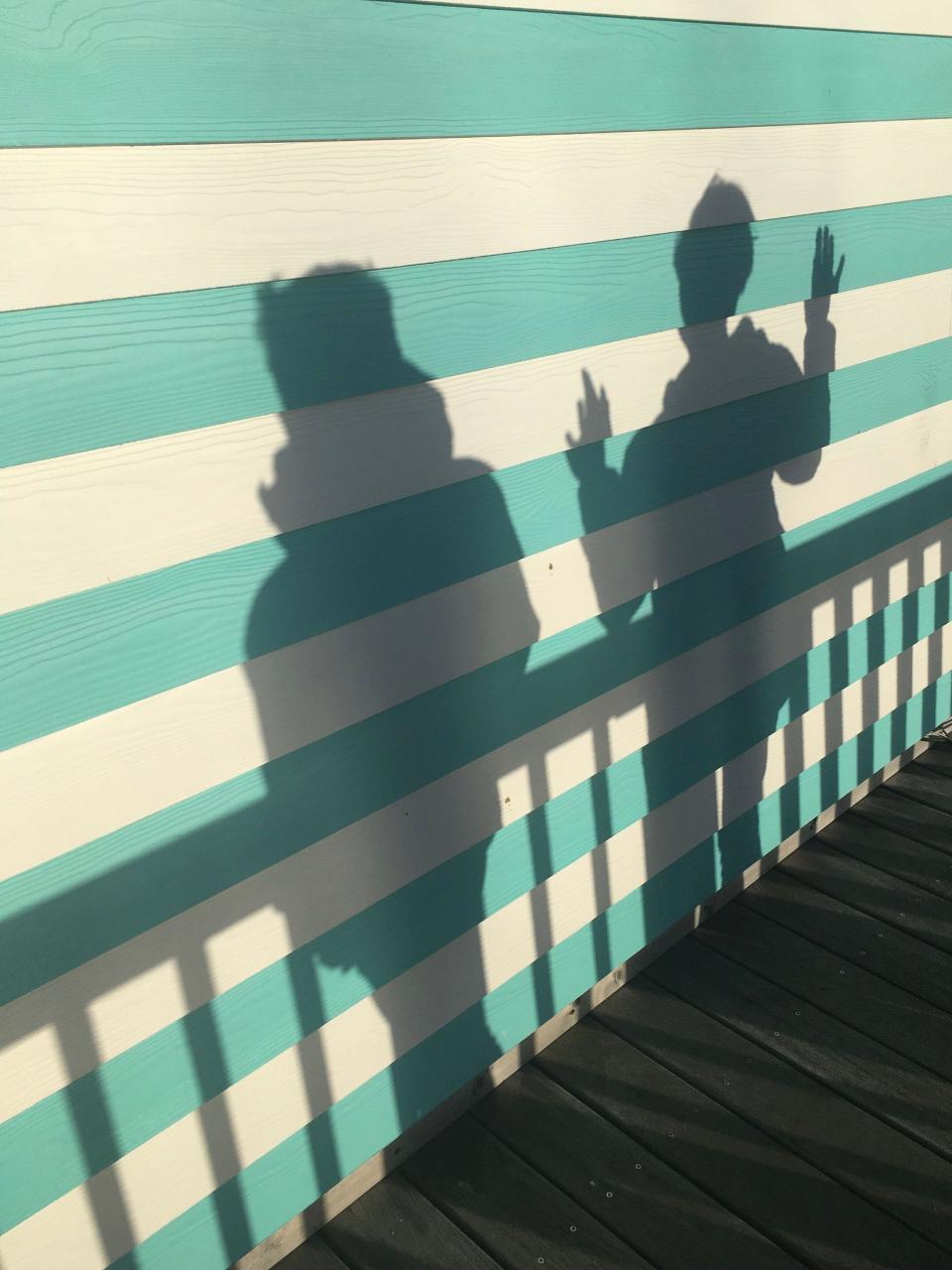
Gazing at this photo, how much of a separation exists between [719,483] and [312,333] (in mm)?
1049

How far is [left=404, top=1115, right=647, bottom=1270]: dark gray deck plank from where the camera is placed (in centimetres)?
191

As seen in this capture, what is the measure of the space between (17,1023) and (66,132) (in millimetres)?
1108

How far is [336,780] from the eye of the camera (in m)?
1.76

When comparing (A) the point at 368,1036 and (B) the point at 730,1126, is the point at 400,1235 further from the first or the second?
(B) the point at 730,1126

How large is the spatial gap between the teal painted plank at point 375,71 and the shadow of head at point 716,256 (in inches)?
5.3

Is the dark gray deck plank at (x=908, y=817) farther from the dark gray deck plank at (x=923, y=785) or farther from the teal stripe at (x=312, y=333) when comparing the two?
the teal stripe at (x=312, y=333)

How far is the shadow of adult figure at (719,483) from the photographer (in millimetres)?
2084

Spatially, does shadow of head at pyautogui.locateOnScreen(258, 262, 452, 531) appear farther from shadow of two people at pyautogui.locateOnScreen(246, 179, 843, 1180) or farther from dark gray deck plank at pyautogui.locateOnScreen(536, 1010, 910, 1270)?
dark gray deck plank at pyautogui.locateOnScreen(536, 1010, 910, 1270)

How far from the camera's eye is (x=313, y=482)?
159 cm

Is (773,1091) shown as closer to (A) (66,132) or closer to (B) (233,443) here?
(B) (233,443)

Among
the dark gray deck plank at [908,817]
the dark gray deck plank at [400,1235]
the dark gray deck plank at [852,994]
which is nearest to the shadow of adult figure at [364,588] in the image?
the dark gray deck plank at [400,1235]

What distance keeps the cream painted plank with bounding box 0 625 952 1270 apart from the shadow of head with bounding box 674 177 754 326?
1.04 meters

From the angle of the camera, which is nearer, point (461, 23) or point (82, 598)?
point (82, 598)

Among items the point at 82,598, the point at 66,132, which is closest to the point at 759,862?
the point at 82,598
